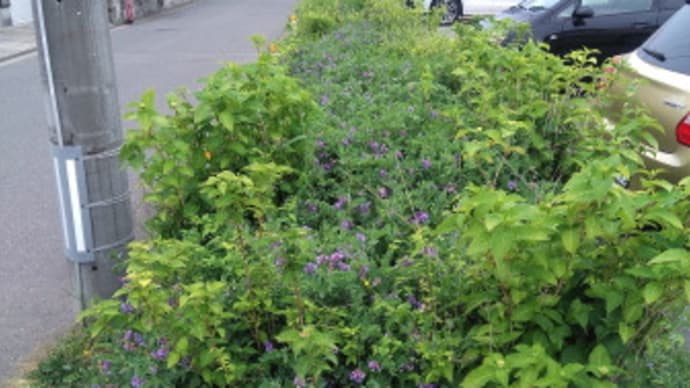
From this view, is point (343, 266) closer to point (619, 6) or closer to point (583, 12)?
point (583, 12)

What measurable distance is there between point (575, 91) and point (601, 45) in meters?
5.52

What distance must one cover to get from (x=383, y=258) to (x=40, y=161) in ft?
17.8

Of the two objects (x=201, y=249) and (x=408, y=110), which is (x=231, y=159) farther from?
(x=408, y=110)

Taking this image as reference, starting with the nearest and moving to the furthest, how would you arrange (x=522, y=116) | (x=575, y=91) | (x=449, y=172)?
1. (x=449, y=172)
2. (x=522, y=116)
3. (x=575, y=91)

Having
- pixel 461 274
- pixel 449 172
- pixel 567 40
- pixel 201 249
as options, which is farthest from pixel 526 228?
pixel 567 40

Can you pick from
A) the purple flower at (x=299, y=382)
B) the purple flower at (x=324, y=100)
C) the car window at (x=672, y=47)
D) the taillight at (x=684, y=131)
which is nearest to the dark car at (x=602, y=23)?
the car window at (x=672, y=47)

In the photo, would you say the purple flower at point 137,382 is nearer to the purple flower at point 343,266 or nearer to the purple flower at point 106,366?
the purple flower at point 106,366

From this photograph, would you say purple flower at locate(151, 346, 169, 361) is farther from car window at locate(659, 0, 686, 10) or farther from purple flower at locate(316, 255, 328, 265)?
car window at locate(659, 0, 686, 10)

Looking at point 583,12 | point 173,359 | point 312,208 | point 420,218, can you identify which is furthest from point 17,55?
point 173,359

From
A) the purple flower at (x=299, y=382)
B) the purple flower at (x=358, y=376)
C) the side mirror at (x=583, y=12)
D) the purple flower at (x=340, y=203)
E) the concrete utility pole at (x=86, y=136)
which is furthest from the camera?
the side mirror at (x=583, y=12)

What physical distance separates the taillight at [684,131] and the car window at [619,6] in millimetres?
5806

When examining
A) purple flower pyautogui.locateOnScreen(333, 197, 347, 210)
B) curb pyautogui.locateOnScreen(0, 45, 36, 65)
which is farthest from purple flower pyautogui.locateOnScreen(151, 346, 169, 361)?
curb pyautogui.locateOnScreen(0, 45, 36, 65)

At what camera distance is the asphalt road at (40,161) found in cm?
403

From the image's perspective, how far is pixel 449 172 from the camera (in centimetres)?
366
